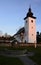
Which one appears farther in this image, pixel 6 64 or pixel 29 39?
pixel 29 39

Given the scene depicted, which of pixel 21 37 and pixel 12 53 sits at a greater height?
pixel 21 37

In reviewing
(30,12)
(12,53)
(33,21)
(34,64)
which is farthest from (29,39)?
(34,64)

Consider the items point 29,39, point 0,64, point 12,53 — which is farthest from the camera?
point 29,39

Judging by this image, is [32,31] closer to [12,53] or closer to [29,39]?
[29,39]

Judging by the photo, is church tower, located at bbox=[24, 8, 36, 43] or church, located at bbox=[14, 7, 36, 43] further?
church, located at bbox=[14, 7, 36, 43]

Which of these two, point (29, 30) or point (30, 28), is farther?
point (30, 28)

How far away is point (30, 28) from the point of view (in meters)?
60.7

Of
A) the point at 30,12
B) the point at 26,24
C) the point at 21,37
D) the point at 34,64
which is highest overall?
the point at 30,12

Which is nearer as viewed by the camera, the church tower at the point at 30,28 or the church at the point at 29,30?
the church tower at the point at 30,28

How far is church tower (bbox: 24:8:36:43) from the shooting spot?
6001 cm

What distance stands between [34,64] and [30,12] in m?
48.4

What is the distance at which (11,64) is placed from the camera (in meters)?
17.1

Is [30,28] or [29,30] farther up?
[30,28]

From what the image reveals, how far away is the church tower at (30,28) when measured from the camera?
60.0 m
